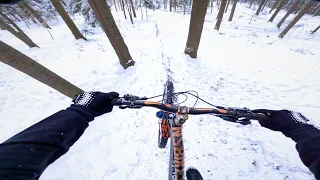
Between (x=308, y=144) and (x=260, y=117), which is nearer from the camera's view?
(x=308, y=144)

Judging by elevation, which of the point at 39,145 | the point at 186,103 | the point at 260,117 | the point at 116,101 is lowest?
the point at 186,103

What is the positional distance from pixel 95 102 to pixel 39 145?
0.71 m

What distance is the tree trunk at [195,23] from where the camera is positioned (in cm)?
573

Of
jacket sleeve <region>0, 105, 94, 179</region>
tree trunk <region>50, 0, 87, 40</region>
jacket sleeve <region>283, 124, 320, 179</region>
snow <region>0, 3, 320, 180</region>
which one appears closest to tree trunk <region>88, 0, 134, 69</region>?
snow <region>0, 3, 320, 180</region>

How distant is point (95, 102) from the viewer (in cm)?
173

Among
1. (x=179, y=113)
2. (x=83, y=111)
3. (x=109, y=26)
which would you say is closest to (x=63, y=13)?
(x=109, y=26)

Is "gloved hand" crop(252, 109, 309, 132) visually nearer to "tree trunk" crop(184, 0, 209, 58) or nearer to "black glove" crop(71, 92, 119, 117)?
"black glove" crop(71, 92, 119, 117)

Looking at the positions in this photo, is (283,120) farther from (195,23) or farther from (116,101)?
(195,23)

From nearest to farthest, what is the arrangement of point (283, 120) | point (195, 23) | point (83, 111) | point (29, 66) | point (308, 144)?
point (308, 144) → point (83, 111) → point (283, 120) → point (29, 66) → point (195, 23)

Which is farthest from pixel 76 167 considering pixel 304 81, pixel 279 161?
pixel 304 81

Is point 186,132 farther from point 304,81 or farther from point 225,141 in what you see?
point 304,81

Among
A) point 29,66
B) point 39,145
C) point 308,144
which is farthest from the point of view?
point 29,66

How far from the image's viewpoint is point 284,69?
7.52 m

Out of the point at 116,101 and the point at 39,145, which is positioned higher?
the point at 39,145
